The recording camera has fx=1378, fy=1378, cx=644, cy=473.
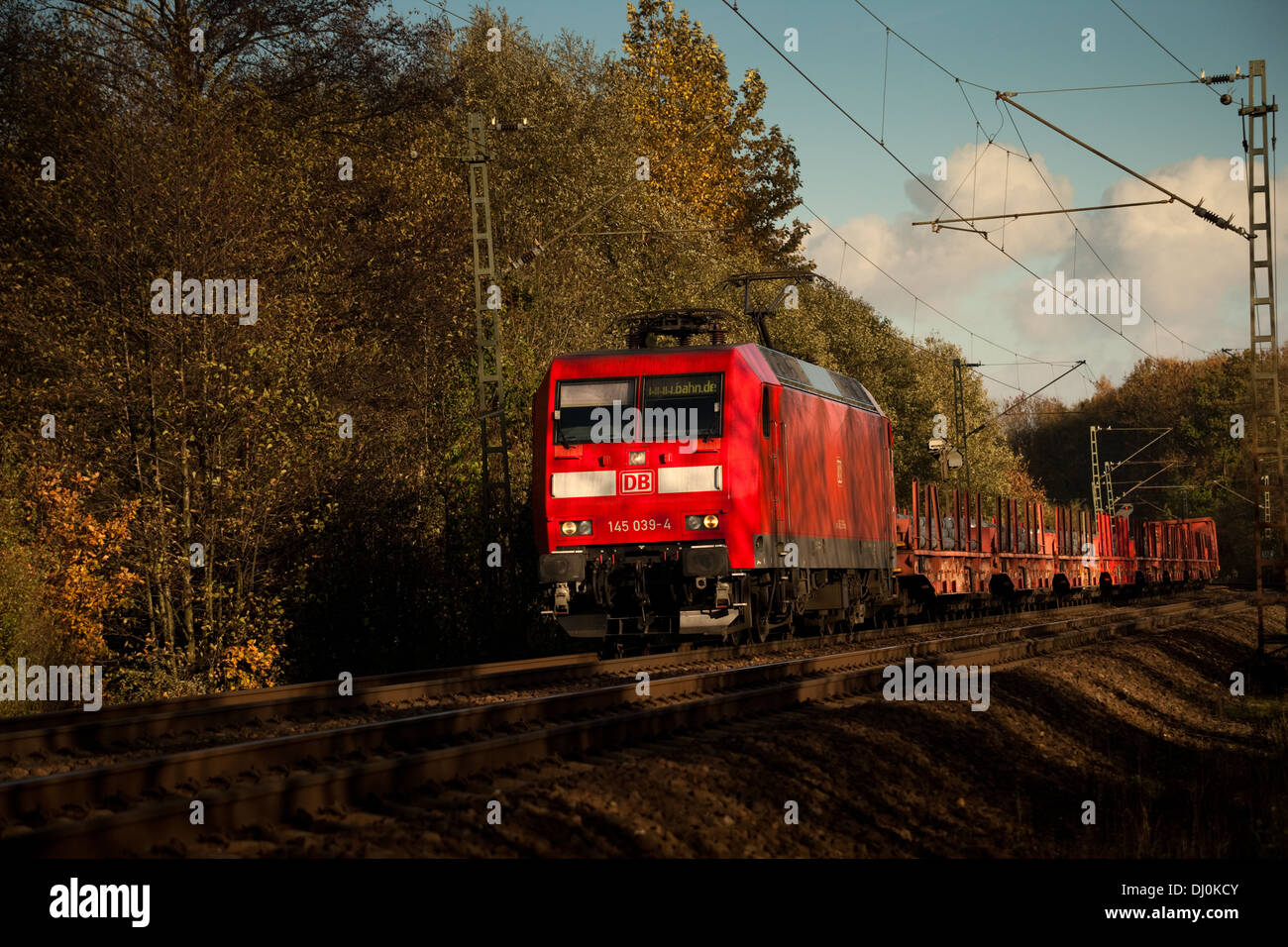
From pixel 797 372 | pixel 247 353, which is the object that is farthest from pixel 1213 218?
pixel 247 353

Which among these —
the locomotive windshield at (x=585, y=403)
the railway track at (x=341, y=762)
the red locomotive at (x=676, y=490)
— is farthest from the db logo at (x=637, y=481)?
the railway track at (x=341, y=762)

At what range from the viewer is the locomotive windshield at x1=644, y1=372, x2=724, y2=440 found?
56.1 ft

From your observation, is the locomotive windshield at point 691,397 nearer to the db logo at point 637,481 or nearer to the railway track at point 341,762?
the db logo at point 637,481

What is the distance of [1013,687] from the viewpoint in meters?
15.4

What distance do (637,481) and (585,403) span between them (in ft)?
4.18

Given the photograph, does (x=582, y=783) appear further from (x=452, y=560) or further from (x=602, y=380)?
(x=452, y=560)

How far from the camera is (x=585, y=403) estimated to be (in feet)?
57.7

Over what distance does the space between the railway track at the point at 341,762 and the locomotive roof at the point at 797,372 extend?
14.1 ft

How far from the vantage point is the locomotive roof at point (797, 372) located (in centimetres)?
1758

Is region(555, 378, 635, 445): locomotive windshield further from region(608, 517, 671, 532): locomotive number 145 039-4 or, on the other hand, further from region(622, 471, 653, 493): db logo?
region(608, 517, 671, 532): locomotive number 145 039-4

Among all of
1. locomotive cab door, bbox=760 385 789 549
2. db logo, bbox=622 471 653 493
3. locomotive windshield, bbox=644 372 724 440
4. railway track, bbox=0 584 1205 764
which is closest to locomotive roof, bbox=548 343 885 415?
locomotive windshield, bbox=644 372 724 440

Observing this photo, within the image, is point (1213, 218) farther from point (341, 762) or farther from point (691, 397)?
point (341, 762)
